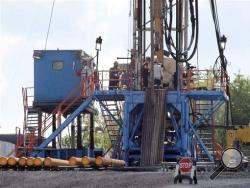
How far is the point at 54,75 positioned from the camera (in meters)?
30.8

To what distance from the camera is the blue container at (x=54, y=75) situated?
101 ft

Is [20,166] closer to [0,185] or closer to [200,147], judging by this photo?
[0,185]

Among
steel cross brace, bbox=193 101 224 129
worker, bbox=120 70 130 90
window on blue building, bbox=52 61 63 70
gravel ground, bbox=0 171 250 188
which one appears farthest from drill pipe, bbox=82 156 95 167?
window on blue building, bbox=52 61 63 70

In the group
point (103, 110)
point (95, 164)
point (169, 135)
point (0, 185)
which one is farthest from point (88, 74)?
point (0, 185)

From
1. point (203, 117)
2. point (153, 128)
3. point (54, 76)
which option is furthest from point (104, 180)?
point (54, 76)

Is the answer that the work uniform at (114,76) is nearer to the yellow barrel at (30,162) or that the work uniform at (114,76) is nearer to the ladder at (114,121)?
the ladder at (114,121)

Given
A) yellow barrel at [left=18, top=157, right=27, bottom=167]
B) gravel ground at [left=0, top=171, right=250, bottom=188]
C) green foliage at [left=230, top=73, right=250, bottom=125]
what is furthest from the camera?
green foliage at [left=230, top=73, right=250, bottom=125]

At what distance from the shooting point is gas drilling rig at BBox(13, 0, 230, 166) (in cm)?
2766

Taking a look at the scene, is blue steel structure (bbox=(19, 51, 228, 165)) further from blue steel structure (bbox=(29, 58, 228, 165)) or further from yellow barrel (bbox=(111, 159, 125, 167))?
yellow barrel (bbox=(111, 159, 125, 167))

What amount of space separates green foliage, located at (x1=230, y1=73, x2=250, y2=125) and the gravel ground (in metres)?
40.4

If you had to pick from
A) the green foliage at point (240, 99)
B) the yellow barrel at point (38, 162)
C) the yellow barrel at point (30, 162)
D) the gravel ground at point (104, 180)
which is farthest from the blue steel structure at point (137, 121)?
the green foliage at point (240, 99)

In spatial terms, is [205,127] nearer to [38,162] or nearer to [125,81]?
[125,81]

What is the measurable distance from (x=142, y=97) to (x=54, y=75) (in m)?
4.31


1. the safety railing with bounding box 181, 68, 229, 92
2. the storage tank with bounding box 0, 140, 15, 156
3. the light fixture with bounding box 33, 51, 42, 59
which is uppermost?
the light fixture with bounding box 33, 51, 42, 59
